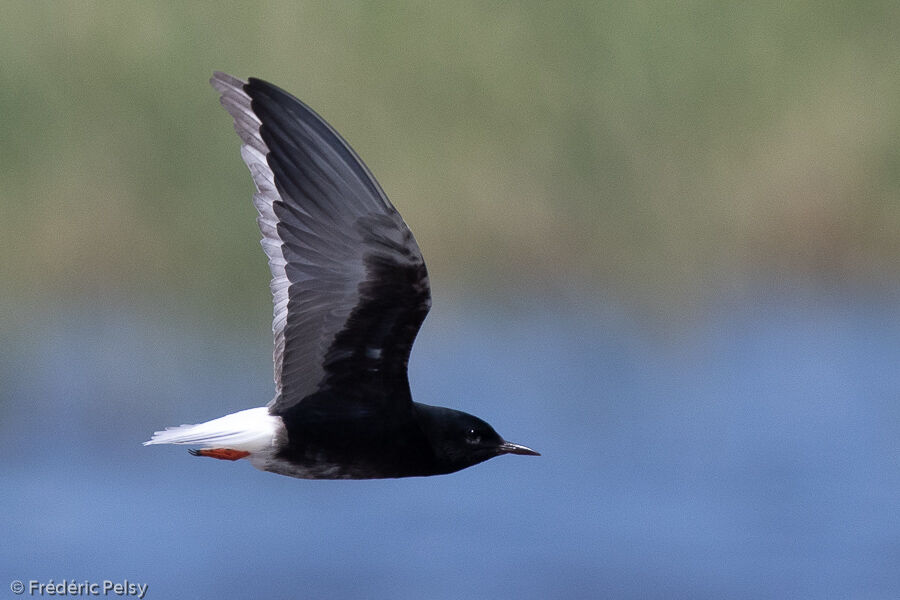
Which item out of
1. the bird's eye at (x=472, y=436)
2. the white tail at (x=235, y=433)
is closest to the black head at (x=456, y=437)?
the bird's eye at (x=472, y=436)

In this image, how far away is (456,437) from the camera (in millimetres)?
2424

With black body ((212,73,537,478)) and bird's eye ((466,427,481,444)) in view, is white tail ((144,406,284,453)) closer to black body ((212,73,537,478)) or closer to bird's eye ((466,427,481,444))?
black body ((212,73,537,478))

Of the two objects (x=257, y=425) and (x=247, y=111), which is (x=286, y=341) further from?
(x=247, y=111)

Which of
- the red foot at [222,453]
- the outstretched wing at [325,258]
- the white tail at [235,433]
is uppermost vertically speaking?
the outstretched wing at [325,258]

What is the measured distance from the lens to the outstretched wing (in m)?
2.26

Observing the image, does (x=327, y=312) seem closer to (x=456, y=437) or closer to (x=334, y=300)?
(x=334, y=300)

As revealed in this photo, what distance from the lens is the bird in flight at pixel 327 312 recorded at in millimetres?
2268

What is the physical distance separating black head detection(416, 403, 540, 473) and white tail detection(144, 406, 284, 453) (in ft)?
0.84

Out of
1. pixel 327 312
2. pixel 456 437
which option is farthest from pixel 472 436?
pixel 327 312

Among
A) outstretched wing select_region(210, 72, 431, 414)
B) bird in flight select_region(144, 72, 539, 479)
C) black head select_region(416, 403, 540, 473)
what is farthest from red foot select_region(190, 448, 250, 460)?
black head select_region(416, 403, 540, 473)

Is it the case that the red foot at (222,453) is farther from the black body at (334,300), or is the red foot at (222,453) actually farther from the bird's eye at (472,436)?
the bird's eye at (472,436)

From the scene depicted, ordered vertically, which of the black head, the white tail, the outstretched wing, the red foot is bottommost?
the red foot

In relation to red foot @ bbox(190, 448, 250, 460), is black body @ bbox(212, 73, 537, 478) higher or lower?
higher

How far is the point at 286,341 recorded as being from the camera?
2361 mm
